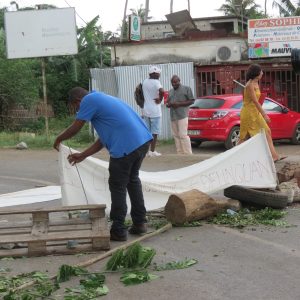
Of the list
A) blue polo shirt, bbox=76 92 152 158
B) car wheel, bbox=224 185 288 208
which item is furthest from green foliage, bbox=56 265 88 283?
car wheel, bbox=224 185 288 208

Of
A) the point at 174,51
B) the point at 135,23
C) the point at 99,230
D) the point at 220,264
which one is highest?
the point at 135,23

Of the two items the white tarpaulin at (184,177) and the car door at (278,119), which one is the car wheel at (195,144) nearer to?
the car door at (278,119)

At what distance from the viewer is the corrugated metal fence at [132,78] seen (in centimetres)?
1934

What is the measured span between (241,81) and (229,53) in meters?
1.34

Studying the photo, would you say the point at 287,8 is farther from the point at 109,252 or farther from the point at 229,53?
the point at 109,252

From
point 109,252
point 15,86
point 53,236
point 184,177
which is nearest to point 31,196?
point 184,177

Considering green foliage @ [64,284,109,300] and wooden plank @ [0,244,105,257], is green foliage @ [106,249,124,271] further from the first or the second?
wooden plank @ [0,244,105,257]

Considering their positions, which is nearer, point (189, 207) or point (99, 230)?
point (99, 230)

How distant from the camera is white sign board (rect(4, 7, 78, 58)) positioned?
16344 millimetres

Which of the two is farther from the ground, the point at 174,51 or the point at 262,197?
the point at 174,51

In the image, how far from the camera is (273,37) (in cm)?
1984

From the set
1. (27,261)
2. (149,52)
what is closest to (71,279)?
(27,261)

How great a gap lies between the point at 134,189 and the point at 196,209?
0.81 meters

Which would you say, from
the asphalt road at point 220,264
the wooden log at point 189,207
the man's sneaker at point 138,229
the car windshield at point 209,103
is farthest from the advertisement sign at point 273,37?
the man's sneaker at point 138,229
